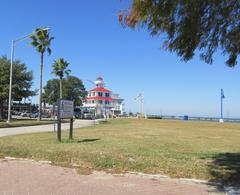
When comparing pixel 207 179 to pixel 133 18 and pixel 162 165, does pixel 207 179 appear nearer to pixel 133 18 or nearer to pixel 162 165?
pixel 162 165

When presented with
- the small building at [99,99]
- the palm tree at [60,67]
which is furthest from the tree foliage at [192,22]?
the small building at [99,99]

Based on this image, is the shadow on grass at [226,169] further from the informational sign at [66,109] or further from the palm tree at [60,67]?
the palm tree at [60,67]


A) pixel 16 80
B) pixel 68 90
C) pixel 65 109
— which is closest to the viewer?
pixel 65 109

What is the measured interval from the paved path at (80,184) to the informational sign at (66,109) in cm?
642

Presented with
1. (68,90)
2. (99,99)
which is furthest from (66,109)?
(68,90)

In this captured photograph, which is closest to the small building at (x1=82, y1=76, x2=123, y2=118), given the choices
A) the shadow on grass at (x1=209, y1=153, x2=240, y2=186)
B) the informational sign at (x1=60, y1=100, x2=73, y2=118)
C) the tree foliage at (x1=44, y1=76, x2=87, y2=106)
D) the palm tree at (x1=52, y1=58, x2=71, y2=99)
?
the tree foliage at (x1=44, y1=76, x2=87, y2=106)

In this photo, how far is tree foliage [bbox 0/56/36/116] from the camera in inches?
1925

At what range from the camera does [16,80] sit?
50125mm

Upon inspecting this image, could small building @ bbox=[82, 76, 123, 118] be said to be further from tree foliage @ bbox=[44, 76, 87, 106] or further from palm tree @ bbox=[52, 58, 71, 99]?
palm tree @ bbox=[52, 58, 71, 99]

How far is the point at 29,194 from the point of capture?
7102 millimetres

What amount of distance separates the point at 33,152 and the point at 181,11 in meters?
7.22

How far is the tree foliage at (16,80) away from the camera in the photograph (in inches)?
1925

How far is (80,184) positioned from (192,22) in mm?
4223

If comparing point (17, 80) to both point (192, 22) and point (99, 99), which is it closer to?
point (192, 22)
